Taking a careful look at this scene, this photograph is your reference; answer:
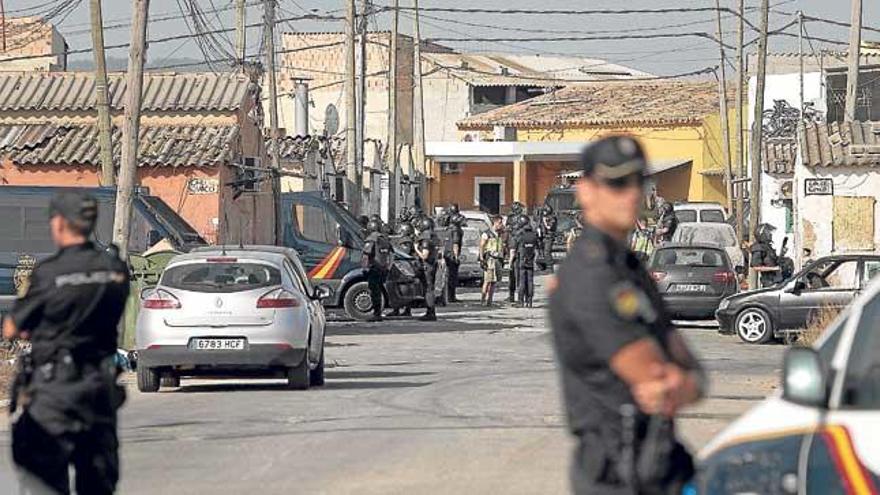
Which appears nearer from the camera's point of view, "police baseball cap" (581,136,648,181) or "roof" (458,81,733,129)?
"police baseball cap" (581,136,648,181)

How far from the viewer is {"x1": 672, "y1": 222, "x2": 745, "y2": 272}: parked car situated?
3819cm

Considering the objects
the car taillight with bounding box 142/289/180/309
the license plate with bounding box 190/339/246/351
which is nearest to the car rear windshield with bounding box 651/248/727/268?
the license plate with bounding box 190/339/246/351

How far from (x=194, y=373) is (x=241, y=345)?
37.1 inches

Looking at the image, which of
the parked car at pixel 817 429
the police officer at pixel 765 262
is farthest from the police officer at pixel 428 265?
the parked car at pixel 817 429

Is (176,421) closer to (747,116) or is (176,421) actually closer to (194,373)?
(194,373)

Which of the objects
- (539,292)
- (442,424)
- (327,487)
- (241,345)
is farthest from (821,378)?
(539,292)

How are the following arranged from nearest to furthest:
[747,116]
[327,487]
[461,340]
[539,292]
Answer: [327,487], [461,340], [539,292], [747,116]

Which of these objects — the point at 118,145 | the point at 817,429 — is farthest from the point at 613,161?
the point at 118,145

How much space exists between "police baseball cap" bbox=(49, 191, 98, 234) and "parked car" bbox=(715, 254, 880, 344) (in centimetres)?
1872

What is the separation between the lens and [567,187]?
60.1 metres

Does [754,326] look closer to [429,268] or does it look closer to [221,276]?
[429,268]

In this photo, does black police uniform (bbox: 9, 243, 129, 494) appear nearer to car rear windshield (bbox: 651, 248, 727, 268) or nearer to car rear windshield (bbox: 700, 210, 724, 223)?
car rear windshield (bbox: 651, 248, 727, 268)

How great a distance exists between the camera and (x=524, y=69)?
103 metres

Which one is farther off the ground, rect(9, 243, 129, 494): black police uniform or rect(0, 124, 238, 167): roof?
rect(0, 124, 238, 167): roof
